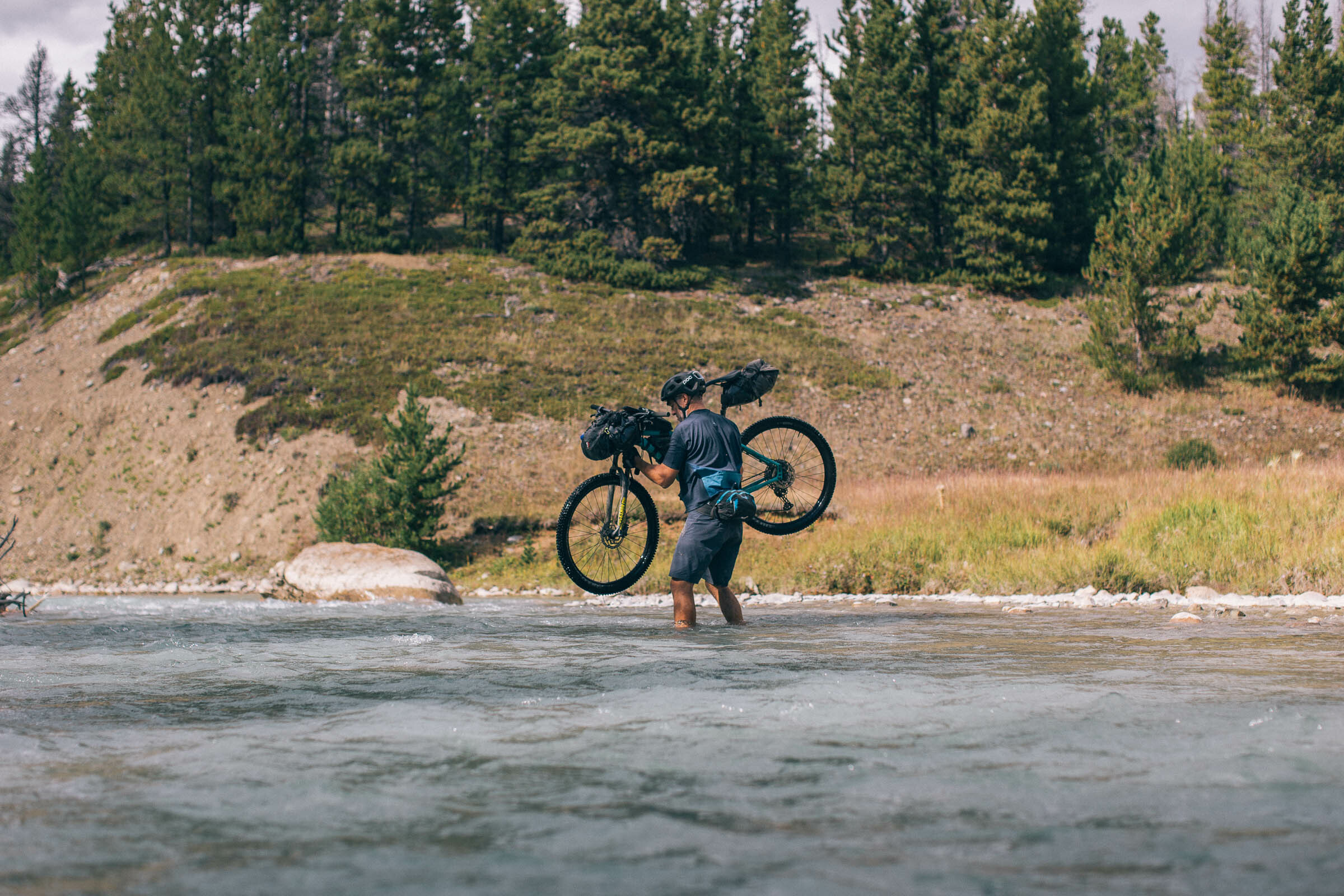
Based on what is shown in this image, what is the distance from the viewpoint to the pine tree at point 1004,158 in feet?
140

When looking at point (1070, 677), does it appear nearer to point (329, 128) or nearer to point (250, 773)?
point (250, 773)

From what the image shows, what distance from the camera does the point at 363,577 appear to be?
15.2 metres

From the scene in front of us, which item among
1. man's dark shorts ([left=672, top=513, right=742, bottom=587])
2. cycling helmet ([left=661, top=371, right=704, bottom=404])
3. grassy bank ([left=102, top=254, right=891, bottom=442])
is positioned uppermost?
grassy bank ([left=102, top=254, right=891, bottom=442])

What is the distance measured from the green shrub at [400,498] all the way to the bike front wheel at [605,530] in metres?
11.1

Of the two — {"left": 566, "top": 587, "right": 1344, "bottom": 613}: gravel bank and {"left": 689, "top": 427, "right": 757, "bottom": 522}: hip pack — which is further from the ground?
{"left": 689, "top": 427, "right": 757, "bottom": 522}: hip pack

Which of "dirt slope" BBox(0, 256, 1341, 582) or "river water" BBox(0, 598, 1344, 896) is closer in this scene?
"river water" BBox(0, 598, 1344, 896)

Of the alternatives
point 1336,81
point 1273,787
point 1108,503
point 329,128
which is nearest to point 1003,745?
point 1273,787

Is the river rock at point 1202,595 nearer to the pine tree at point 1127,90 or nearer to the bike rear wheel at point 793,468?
the bike rear wheel at point 793,468

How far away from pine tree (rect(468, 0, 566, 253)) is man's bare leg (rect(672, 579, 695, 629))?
4133cm

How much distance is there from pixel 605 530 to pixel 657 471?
83 centimetres

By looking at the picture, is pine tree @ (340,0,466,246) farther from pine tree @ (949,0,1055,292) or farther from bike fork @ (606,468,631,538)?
bike fork @ (606,468,631,538)

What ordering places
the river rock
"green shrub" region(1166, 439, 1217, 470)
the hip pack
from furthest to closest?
1. "green shrub" region(1166, 439, 1217, 470)
2. the river rock
3. the hip pack

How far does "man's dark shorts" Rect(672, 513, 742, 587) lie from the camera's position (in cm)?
910

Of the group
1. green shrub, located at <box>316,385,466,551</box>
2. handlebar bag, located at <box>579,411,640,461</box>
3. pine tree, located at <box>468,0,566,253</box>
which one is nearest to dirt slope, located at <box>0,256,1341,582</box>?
green shrub, located at <box>316,385,466,551</box>
